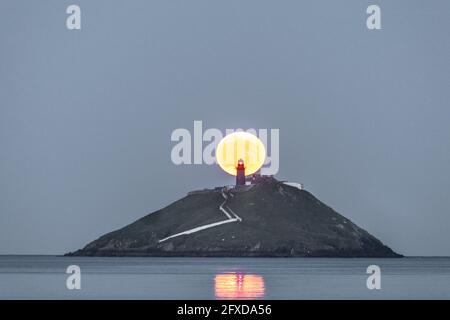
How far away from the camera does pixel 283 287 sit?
9694 centimetres

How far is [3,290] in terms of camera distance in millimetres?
85062
